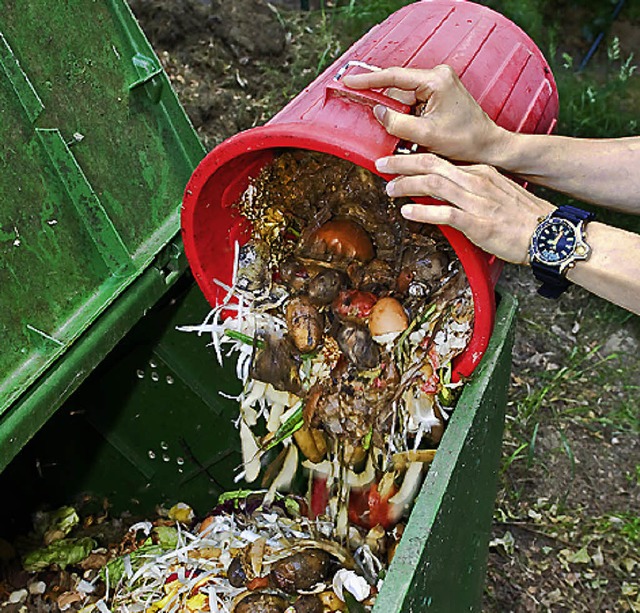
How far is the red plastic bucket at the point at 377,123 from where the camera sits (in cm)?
192

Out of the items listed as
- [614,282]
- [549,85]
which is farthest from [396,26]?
[614,282]

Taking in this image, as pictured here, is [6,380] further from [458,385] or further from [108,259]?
[458,385]

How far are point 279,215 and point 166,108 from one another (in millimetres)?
573

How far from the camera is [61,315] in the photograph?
7.26 ft

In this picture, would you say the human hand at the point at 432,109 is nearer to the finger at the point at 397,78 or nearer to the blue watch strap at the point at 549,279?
the finger at the point at 397,78

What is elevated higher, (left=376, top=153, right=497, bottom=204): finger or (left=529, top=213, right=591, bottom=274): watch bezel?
(left=376, top=153, right=497, bottom=204): finger

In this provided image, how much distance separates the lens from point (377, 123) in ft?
6.26

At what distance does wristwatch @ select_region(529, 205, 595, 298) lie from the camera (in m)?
1.93

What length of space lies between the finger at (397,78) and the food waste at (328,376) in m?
0.43

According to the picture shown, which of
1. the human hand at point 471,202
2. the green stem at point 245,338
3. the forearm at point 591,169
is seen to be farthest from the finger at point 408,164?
the green stem at point 245,338

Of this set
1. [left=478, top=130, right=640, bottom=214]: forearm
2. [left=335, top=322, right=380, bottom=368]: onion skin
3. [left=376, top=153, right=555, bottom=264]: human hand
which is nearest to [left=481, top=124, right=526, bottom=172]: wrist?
[left=478, top=130, right=640, bottom=214]: forearm

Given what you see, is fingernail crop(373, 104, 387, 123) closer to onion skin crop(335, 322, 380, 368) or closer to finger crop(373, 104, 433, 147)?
finger crop(373, 104, 433, 147)

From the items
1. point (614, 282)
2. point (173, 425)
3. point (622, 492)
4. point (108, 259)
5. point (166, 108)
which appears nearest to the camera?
point (614, 282)

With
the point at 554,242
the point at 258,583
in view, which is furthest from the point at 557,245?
the point at 258,583
